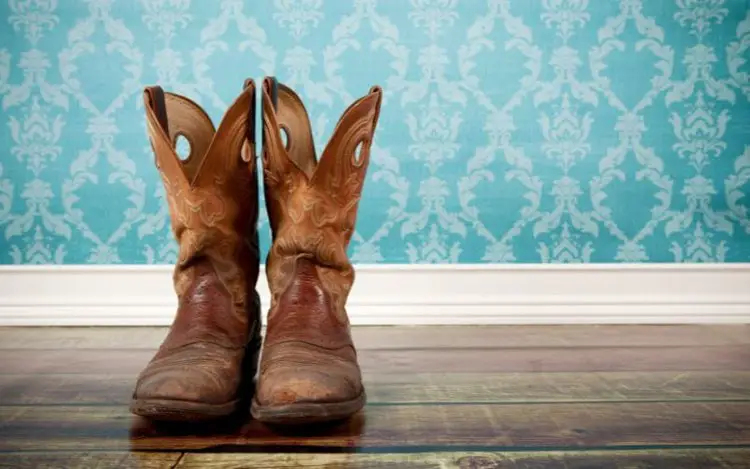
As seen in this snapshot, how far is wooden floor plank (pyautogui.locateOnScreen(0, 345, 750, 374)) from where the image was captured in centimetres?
135

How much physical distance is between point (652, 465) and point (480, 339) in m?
0.89

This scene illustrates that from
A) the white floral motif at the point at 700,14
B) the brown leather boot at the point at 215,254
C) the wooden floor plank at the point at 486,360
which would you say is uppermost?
the white floral motif at the point at 700,14

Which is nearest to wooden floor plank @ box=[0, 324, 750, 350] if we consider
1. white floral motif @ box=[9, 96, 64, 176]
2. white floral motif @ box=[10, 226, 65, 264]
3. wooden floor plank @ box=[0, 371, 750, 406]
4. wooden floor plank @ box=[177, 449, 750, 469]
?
white floral motif @ box=[10, 226, 65, 264]

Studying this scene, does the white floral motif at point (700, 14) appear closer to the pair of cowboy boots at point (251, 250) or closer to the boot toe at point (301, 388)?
the pair of cowboy boots at point (251, 250)

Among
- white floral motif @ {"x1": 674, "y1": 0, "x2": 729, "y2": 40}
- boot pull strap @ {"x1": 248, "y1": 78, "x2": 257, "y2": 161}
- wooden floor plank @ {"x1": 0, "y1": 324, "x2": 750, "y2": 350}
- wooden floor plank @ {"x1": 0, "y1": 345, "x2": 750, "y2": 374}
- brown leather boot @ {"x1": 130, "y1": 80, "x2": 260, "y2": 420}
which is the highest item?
white floral motif @ {"x1": 674, "y1": 0, "x2": 729, "y2": 40}

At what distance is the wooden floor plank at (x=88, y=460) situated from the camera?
0.81m

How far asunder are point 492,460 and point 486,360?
0.61 m

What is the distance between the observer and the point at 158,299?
6.29ft

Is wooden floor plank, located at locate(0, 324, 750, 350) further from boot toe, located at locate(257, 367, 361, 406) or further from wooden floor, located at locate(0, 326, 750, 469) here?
boot toe, located at locate(257, 367, 361, 406)

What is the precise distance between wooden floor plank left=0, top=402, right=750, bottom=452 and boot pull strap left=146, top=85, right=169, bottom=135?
17.6 inches

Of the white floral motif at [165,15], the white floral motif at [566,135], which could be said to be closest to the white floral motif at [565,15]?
the white floral motif at [566,135]

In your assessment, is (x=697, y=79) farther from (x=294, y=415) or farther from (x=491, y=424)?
(x=294, y=415)

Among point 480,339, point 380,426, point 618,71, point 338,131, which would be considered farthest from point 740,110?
A: point 380,426

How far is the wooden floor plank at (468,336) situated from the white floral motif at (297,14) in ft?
2.72
